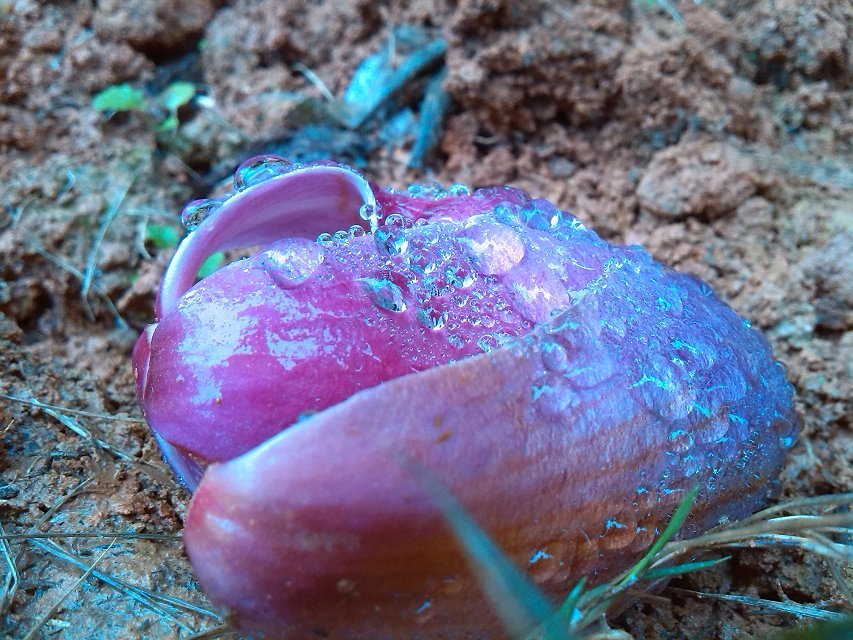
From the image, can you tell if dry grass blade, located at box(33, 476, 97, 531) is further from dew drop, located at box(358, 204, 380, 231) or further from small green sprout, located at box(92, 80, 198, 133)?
small green sprout, located at box(92, 80, 198, 133)

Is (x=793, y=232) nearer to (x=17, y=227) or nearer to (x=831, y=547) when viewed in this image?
(x=831, y=547)

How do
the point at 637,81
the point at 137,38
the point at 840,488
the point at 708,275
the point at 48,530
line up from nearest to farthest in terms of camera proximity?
1. the point at 48,530
2. the point at 840,488
3. the point at 708,275
4. the point at 637,81
5. the point at 137,38

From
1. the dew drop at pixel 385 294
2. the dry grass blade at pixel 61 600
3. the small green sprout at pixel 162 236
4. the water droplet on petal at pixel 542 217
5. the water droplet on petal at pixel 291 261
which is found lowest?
the dry grass blade at pixel 61 600

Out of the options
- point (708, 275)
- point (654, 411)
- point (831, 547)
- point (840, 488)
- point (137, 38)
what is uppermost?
point (137, 38)

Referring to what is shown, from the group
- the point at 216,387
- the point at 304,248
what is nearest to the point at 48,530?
the point at 216,387

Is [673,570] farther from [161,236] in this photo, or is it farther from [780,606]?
[161,236]

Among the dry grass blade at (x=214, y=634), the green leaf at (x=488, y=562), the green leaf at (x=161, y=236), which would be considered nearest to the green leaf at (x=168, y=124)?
the green leaf at (x=161, y=236)

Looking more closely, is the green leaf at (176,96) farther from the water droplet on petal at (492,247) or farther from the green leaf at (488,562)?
the green leaf at (488,562)
